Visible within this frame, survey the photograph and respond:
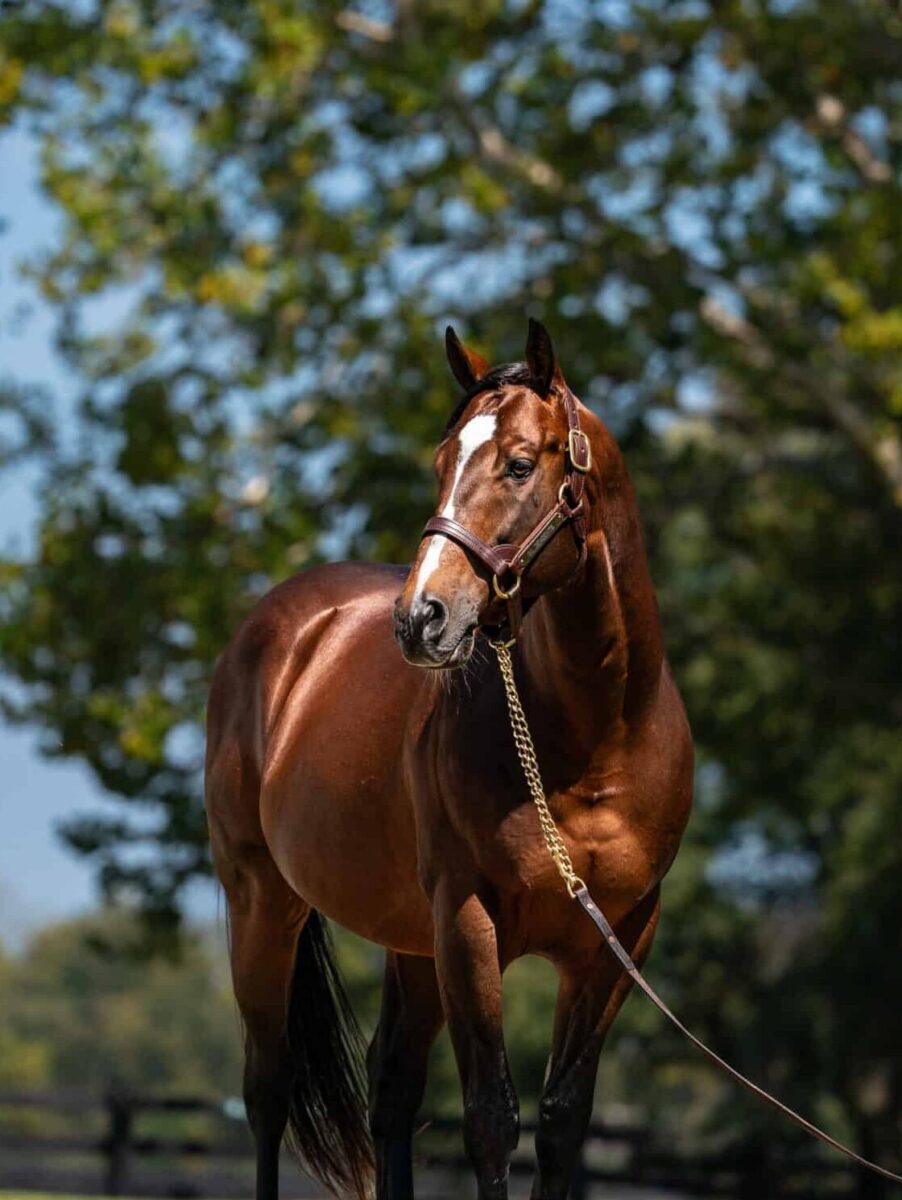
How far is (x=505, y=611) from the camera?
16.2 ft

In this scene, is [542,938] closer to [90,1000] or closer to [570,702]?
[570,702]

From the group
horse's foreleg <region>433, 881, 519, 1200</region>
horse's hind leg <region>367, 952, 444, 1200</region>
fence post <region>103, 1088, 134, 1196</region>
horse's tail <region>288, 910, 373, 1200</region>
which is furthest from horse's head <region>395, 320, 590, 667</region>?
fence post <region>103, 1088, 134, 1196</region>

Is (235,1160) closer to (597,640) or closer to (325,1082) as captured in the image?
(325,1082)

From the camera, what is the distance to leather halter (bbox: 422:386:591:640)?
482 cm

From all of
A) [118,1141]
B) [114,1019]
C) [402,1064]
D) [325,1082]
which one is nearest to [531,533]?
[402,1064]

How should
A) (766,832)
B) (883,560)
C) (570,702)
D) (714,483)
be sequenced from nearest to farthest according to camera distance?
(570,702) → (714,483) → (883,560) → (766,832)

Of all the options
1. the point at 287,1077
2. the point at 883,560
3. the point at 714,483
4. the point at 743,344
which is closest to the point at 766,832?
the point at 883,560

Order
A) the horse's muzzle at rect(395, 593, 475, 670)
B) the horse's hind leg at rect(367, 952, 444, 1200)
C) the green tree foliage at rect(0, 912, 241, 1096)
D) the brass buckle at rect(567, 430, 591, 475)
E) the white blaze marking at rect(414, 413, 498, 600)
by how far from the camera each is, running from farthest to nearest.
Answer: the green tree foliage at rect(0, 912, 241, 1096)
the horse's hind leg at rect(367, 952, 444, 1200)
the brass buckle at rect(567, 430, 591, 475)
the white blaze marking at rect(414, 413, 498, 600)
the horse's muzzle at rect(395, 593, 475, 670)

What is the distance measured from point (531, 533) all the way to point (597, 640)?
45 centimetres

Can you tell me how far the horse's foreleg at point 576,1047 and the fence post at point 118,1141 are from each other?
10.5 m

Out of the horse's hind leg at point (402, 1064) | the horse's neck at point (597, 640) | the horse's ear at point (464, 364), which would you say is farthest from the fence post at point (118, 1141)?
the horse's ear at point (464, 364)

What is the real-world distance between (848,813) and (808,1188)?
11.8 m

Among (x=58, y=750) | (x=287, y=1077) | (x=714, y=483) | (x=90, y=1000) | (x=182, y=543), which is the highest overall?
(x=90, y=1000)

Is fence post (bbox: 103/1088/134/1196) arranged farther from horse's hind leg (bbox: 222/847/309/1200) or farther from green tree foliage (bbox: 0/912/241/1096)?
green tree foliage (bbox: 0/912/241/1096)
